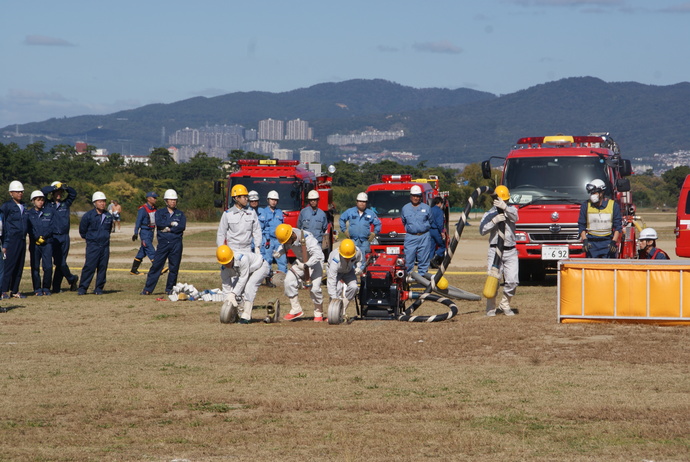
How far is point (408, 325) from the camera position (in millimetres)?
14023

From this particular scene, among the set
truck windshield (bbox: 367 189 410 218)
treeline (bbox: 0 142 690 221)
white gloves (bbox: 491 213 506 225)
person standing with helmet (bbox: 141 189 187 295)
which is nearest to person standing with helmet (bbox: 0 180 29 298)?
person standing with helmet (bbox: 141 189 187 295)

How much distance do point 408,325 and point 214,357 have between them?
357cm

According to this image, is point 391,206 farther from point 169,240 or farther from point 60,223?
point 60,223

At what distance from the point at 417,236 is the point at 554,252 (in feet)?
8.84

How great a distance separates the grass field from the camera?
7355 mm

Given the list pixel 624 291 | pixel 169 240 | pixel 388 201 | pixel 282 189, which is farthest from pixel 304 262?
pixel 388 201

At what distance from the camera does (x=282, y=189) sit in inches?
971

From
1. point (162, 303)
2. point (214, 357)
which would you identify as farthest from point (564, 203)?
point (214, 357)

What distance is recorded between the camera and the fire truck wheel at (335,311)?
13.9 metres

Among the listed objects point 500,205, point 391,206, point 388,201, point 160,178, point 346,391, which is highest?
point 500,205

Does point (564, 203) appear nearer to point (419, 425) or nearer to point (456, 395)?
point (456, 395)

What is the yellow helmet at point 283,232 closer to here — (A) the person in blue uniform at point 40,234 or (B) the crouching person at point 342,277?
(B) the crouching person at point 342,277

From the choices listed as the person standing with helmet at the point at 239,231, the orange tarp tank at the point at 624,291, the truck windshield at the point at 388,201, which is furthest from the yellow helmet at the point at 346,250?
the truck windshield at the point at 388,201

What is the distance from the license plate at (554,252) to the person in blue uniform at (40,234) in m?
9.63
